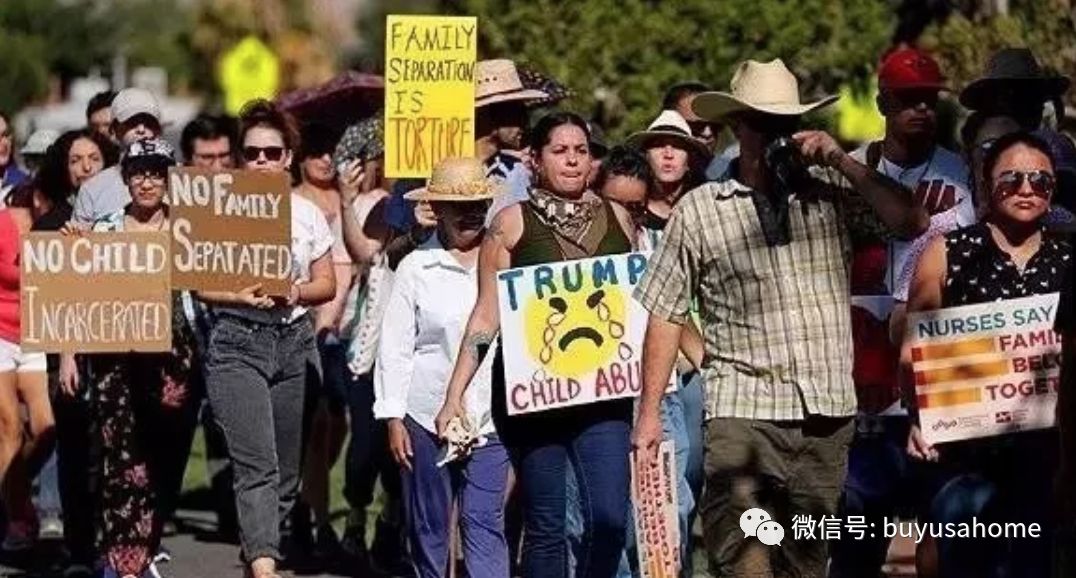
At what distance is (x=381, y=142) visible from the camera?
14508 mm

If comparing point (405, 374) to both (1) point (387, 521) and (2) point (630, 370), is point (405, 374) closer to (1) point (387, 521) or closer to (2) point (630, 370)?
(2) point (630, 370)

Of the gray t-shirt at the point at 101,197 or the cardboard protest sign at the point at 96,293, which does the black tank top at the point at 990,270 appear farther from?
→ the gray t-shirt at the point at 101,197

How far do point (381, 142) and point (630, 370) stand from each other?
3.91m

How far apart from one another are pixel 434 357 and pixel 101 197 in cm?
268

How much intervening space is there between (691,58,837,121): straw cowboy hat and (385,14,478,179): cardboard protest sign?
10.5 feet

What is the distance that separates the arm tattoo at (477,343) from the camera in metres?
10.8

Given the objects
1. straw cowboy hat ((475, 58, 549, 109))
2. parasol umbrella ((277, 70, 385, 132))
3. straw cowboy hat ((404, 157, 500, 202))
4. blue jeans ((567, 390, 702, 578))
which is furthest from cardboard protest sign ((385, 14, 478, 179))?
parasol umbrella ((277, 70, 385, 132))

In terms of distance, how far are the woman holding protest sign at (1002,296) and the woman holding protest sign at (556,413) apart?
1.64m

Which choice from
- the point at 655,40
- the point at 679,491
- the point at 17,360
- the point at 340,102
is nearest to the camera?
the point at 679,491

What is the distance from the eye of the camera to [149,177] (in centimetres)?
1244

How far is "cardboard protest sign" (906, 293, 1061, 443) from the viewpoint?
911 centimetres

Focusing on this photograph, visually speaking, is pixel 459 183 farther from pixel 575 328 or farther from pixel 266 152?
pixel 266 152

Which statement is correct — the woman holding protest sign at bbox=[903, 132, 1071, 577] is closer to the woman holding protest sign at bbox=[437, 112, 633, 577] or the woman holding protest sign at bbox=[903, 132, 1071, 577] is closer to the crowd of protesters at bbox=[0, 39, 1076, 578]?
the crowd of protesters at bbox=[0, 39, 1076, 578]

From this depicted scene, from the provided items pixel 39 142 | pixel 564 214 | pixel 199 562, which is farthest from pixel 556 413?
pixel 39 142
